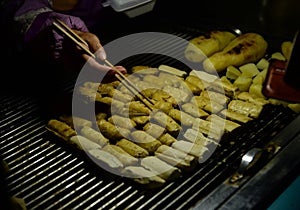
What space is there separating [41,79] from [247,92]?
1.68 meters

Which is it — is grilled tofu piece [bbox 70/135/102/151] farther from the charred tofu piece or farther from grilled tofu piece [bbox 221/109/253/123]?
grilled tofu piece [bbox 221/109/253/123]

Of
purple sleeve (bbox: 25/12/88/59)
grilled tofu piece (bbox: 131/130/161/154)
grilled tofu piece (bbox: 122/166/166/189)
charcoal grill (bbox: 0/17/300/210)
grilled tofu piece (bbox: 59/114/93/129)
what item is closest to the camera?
charcoal grill (bbox: 0/17/300/210)

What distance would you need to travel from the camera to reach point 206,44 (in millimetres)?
3625

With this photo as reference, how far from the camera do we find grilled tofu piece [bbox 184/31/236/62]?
3.57m

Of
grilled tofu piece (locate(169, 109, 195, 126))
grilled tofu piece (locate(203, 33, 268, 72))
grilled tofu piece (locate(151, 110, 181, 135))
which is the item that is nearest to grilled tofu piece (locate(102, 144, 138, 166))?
grilled tofu piece (locate(151, 110, 181, 135))

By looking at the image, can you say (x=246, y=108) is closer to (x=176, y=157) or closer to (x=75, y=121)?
(x=176, y=157)

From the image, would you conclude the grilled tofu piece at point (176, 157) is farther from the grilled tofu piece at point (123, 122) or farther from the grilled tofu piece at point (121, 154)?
the grilled tofu piece at point (123, 122)

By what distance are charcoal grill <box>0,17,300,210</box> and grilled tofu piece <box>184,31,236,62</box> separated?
0.88m

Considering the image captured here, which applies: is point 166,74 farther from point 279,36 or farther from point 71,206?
point 71,206

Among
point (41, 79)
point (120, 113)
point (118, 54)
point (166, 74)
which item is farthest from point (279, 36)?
point (41, 79)

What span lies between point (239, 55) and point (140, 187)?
1.59m

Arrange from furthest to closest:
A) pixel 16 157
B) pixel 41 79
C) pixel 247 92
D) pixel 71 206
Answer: pixel 41 79 < pixel 247 92 < pixel 16 157 < pixel 71 206

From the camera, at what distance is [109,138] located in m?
2.79

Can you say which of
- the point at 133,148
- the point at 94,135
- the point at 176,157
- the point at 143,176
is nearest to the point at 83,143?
the point at 94,135
